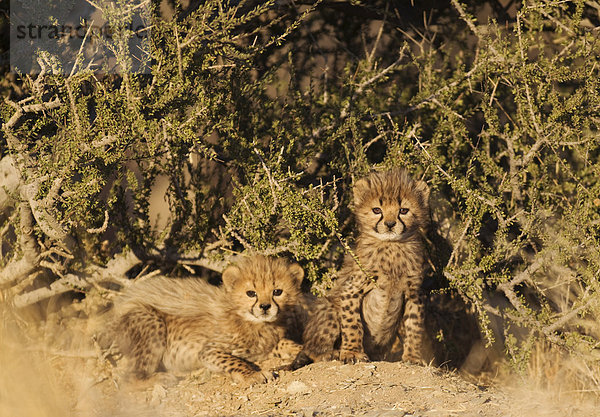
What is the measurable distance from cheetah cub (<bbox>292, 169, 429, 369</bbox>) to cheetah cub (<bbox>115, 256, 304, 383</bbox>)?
0.24 meters

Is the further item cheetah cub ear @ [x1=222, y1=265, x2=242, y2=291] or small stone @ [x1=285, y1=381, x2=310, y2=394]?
cheetah cub ear @ [x1=222, y1=265, x2=242, y2=291]

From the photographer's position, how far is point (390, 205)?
14.3 feet

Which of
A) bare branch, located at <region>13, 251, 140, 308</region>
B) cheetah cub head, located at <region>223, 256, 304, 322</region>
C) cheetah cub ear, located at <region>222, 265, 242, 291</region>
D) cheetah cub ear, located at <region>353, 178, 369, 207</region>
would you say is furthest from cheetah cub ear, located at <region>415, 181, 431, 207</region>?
bare branch, located at <region>13, 251, 140, 308</region>

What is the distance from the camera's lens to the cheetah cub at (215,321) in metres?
4.38

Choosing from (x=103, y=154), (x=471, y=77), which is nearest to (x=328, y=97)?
(x=471, y=77)

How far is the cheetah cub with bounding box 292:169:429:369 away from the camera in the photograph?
441cm

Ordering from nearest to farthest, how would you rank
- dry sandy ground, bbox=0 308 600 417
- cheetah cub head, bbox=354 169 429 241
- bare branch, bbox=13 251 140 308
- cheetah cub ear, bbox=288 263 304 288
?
dry sandy ground, bbox=0 308 600 417 < cheetah cub head, bbox=354 169 429 241 < cheetah cub ear, bbox=288 263 304 288 < bare branch, bbox=13 251 140 308

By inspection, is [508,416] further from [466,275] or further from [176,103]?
[176,103]

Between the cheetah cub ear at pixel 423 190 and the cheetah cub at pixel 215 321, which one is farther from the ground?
the cheetah cub ear at pixel 423 190

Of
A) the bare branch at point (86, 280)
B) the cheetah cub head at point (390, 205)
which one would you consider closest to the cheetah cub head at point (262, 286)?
the cheetah cub head at point (390, 205)

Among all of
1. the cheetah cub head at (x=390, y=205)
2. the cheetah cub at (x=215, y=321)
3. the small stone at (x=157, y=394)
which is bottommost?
the small stone at (x=157, y=394)

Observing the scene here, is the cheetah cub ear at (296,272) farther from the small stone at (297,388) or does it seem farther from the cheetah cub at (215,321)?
the small stone at (297,388)

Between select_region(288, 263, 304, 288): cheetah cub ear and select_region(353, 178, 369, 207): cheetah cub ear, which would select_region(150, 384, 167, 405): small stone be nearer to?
select_region(288, 263, 304, 288): cheetah cub ear

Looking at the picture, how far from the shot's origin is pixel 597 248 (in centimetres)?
404
